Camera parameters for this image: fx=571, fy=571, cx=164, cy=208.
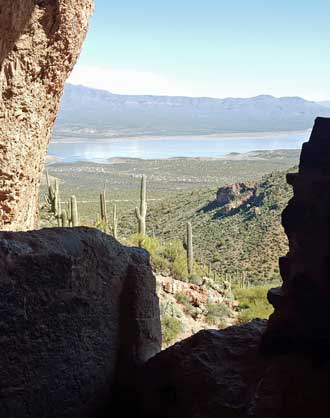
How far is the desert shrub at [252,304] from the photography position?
60.9 feet

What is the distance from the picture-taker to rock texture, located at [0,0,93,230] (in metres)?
7.81

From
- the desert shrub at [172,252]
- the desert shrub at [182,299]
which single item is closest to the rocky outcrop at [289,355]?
the desert shrub at [182,299]

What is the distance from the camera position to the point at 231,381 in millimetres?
3641

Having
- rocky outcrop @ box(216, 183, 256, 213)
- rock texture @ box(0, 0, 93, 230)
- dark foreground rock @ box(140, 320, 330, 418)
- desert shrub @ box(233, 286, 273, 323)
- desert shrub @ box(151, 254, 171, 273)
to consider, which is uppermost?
rock texture @ box(0, 0, 93, 230)

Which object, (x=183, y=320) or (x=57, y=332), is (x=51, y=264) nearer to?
(x=57, y=332)

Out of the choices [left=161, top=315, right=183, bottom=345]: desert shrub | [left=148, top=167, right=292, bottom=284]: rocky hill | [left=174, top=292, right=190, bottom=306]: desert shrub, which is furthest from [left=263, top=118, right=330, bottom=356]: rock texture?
[left=148, top=167, right=292, bottom=284]: rocky hill

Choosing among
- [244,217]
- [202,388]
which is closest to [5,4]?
[202,388]

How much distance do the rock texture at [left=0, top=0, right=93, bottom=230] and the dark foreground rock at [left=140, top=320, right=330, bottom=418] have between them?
514cm

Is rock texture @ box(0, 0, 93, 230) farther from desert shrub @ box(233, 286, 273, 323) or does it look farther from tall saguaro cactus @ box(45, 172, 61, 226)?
desert shrub @ box(233, 286, 273, 323)

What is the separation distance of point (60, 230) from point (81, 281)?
0.39 meters

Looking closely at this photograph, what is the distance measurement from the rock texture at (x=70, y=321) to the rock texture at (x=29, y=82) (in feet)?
14.7

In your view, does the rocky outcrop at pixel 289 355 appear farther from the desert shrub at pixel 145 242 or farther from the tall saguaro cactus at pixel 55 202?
the desert shrub at pixel 145 242

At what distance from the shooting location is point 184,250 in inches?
984

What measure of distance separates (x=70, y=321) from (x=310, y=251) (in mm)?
1611
